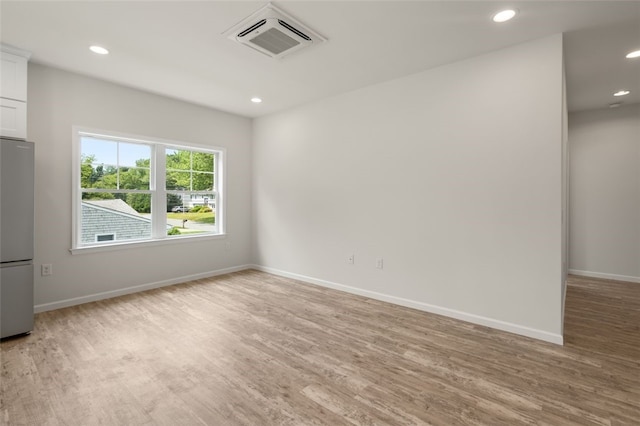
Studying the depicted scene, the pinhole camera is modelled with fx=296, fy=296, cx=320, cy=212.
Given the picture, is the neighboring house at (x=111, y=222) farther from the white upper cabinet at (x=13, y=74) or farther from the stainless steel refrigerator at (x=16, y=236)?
the white upper cabinet at (x=13, y=74)

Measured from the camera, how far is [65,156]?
11.7ft

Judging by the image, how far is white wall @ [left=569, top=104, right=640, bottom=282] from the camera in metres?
4.73

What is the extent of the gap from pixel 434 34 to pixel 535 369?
2.95 meters

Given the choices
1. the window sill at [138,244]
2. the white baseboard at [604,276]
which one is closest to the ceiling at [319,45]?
the window sill at [138,244]

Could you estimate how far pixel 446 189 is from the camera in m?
3.37

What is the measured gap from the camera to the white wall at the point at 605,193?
473cm

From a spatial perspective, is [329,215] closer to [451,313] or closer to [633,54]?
[451,313]

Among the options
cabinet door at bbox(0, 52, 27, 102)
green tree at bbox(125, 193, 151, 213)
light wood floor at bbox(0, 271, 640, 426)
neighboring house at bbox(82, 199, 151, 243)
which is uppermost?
A: cabinet door at bbox(0, 52, 27, 102)

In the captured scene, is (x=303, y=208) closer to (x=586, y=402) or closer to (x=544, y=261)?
(x=544, y=261)

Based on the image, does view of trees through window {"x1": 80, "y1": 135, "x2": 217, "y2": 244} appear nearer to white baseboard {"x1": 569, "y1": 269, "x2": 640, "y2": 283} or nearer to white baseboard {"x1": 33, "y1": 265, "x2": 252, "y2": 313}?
white baseboard {"x1": 33, "y1": 265, "x2": 252, "y2": 313}

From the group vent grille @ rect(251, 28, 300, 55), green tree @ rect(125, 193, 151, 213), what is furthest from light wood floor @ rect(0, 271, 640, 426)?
vent grille @ rect(251, 28, 300, 55)

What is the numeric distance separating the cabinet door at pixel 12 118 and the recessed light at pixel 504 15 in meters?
4.48

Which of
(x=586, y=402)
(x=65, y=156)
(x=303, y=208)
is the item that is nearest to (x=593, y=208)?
(x=586, y=402)

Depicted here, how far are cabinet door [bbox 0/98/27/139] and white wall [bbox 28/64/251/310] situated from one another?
0.48 m
